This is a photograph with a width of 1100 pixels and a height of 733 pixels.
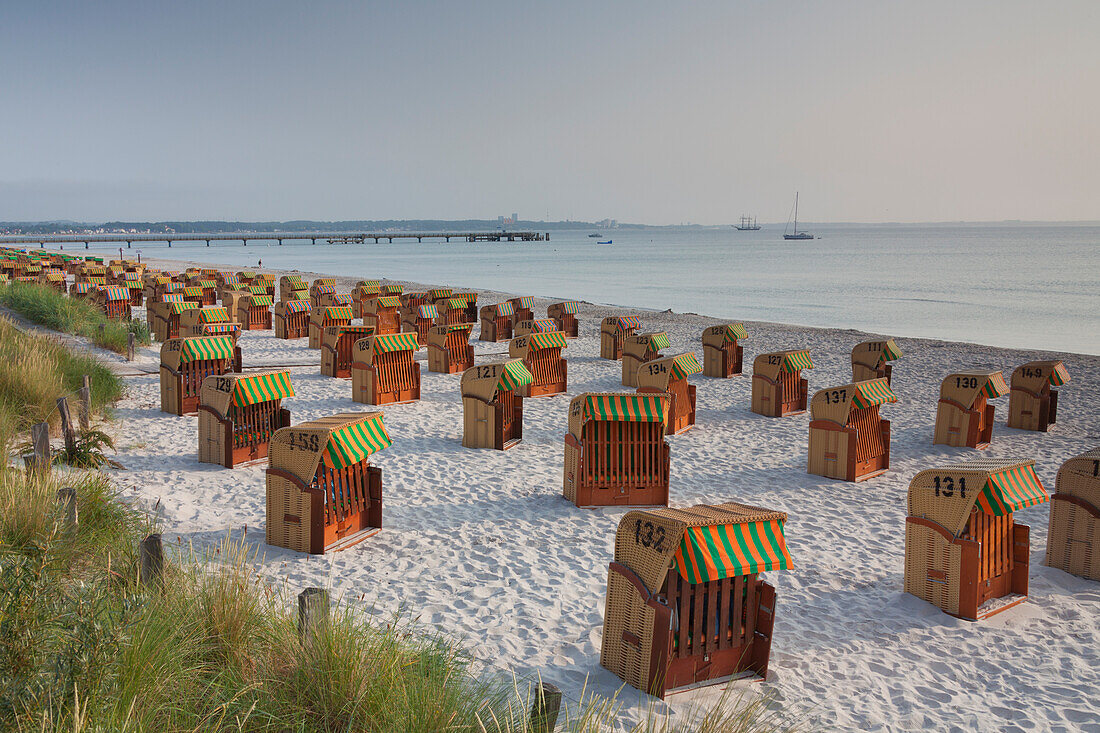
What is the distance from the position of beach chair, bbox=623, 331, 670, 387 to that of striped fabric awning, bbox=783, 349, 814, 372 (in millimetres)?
2713

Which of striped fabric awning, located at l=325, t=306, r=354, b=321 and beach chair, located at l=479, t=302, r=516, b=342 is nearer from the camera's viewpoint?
striped fabric awning, located at l=325, t=306, r=354, b=321

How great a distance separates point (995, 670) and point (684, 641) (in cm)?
226

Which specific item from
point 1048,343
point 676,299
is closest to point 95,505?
point 1048,343

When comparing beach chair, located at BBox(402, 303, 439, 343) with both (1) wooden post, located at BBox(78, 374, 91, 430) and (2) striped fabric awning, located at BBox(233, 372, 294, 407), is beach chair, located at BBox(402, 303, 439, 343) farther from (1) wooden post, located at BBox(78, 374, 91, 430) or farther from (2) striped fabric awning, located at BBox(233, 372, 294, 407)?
(2) striped fabric awning, located at BBox(233, 372, 294, 407)

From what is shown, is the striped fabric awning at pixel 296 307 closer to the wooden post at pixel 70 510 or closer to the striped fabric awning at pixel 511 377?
the striped fabric awning at pixel 511 377

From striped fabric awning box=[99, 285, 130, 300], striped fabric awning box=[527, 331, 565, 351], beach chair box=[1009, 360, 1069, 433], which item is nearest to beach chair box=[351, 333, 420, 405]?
striped fabric awning box=[527, 331, 565, 351]

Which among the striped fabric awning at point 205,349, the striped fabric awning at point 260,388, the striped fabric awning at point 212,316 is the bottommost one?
the striped fabric awning at point 260,388

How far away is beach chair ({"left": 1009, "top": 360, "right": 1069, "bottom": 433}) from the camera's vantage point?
12.9m

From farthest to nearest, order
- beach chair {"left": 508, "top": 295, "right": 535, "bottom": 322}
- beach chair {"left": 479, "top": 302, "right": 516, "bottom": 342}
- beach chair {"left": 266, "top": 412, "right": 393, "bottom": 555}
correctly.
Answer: beach chair {"left": 508, "top": 295, "right": 535, "bottom": 322}, beach chair {"left": 479, "top": 302, "right": 516, "bottom": 342}, beach chair {"left": 266, "top": 412, "right": 393, "bottom": 555}

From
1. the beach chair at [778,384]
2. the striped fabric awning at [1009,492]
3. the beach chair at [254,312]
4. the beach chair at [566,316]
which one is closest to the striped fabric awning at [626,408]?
the striped fabric awning at [1009,492]

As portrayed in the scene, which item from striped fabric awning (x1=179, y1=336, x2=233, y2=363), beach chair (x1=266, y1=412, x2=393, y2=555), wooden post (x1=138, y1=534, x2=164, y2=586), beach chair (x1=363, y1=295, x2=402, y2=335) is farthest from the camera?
beach chair (x1=363, y1=295, x2=402, y2=335)

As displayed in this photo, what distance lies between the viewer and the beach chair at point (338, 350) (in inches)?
642

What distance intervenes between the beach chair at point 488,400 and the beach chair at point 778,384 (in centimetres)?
476

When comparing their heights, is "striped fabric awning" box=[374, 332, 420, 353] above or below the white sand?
above
